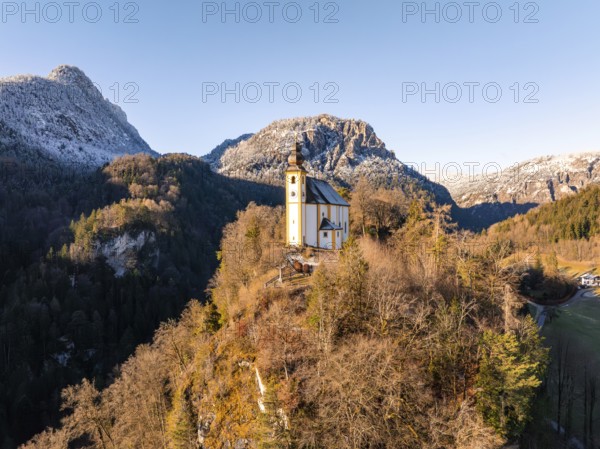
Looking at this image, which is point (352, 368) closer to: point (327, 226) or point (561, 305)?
point (327, 226)

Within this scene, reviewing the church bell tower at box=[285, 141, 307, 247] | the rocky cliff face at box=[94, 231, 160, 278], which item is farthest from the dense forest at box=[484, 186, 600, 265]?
the rocky cliff face at box=[94, 231, 160, 278]

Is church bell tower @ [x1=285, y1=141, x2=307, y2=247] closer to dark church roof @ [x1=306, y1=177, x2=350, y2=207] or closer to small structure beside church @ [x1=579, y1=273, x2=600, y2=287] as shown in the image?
dark church roof @ [x1=306, y1=177, x2=350, y2=207]

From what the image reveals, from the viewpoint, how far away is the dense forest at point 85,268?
80688 mm

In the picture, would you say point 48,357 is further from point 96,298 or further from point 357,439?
point 357,439

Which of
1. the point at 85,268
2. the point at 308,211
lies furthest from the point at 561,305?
the point at 85,268

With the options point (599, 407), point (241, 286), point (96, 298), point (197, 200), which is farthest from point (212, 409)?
point (197, 200)

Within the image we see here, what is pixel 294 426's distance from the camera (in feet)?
80.7

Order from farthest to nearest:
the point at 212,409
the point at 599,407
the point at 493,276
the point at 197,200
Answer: the point at 197,200 → the point at 599,407 → the point at 493,276 → the point at 212,409

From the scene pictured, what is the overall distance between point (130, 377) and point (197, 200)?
145874 mm

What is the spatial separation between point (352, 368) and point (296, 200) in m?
29.8

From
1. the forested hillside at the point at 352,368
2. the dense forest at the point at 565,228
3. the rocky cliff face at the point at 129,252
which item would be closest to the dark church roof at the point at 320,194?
the forested hillside at the point at 352,368

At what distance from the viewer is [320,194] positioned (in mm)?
54969

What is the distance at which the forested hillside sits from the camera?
78.4 ft

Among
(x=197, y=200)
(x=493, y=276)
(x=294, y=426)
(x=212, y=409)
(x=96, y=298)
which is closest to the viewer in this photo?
(x=294, y=426)
